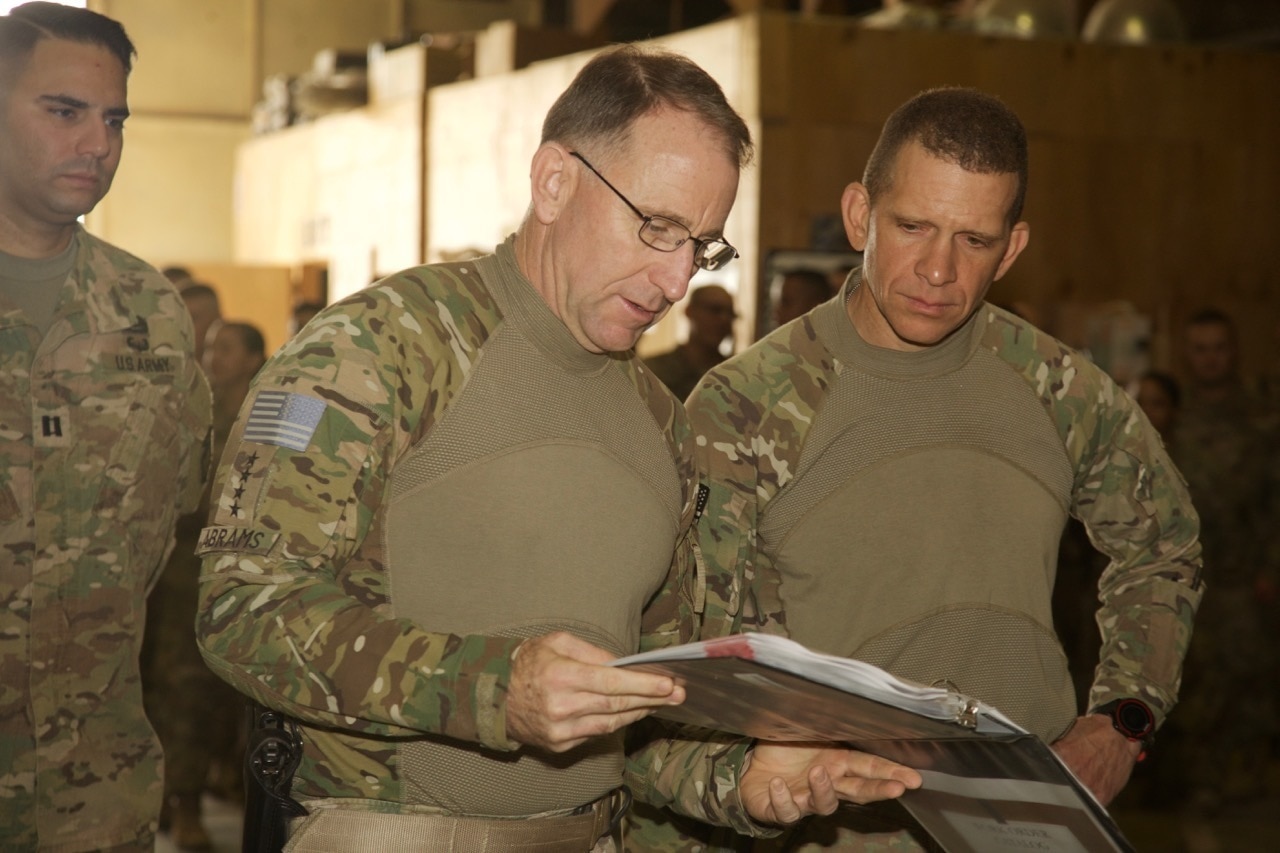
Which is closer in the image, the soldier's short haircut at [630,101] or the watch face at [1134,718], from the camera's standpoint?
the soldier's short haircut at [630,101]

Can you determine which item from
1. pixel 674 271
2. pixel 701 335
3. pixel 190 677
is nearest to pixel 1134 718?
pixel 674 271

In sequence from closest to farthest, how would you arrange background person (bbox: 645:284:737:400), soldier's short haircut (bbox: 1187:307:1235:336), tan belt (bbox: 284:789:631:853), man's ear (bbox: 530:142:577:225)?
1. tan belt (bbox: 284:789:631:853)
2. man's ear (bbox: 530:142:577:225)
3. background person (bbox: 645:284:737:400)
4. soldier's short haircut (bbox: 1187:307:1235:336)

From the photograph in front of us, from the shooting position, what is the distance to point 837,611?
79.4 inches

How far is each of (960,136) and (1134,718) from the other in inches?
33.5

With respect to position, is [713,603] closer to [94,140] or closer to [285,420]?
[285,420]

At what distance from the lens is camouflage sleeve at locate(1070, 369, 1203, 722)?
7.14 feet

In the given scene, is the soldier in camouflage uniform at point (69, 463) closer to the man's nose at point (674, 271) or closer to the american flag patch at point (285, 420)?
the american flag patch at point (285, 420)

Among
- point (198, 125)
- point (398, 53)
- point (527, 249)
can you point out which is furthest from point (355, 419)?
point (198, 125)

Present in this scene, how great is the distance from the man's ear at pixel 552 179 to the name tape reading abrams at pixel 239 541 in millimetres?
503

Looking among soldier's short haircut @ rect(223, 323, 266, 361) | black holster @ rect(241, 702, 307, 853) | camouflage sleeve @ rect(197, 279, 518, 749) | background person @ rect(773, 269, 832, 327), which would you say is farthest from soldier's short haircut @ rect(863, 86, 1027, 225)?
soldier's short haircut @ rect(223, 323, 266, 361)

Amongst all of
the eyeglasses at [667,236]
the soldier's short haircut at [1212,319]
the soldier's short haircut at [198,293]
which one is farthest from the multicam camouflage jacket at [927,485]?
the soldier's short haircut at [198,293]

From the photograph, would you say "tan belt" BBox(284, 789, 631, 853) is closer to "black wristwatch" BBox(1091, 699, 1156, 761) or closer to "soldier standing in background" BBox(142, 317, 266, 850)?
"black wristwatch" BBox(1091, 699, 1156, 761)

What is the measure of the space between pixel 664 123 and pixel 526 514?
1.45ft

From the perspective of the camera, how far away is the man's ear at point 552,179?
165 centimetres
